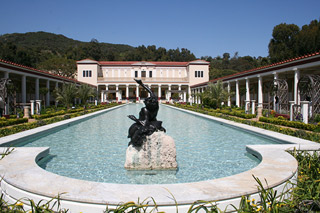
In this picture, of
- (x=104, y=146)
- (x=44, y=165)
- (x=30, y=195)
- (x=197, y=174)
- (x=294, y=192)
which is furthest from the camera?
(x=104, y=146)

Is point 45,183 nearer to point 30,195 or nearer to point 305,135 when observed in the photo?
point 30,195

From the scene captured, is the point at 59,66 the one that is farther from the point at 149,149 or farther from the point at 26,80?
the point at 149,149

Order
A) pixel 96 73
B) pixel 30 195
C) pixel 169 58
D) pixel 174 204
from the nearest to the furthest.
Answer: pixel 174 204
pixel 30 195
pixel 96 73
pixel 169 58

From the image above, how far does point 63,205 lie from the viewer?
2.52 m

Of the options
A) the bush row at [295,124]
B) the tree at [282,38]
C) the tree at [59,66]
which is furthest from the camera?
the tree at [59,66]

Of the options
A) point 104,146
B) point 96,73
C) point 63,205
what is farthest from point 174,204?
point 96,73

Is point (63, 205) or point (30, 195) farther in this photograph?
point (30, 195)

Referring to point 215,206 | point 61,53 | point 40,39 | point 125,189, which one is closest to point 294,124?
point 215,206

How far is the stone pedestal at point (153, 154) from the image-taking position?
4.42 m

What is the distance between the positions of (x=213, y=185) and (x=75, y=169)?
2908 millimetres

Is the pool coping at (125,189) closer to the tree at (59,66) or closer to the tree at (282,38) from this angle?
the tree at (282,38)

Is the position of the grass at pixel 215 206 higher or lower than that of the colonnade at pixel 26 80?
lower

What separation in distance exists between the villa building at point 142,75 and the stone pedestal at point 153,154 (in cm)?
3781

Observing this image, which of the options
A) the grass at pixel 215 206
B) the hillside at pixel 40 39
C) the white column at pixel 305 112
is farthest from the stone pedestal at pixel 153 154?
the hillside at pixel 40 39
